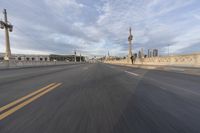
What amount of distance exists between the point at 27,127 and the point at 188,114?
3.44m

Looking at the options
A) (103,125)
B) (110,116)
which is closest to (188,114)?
(110,116)

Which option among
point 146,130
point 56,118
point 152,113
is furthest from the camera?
point 152,113

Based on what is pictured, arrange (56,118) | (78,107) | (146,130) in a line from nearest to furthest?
(146,130)
(56,118)
(78,107)

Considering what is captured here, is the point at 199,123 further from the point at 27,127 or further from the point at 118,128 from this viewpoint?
the point at 27,127

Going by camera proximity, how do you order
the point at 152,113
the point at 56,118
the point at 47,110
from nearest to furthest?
the point at 56,118 → the point at 152,113 → the point at 47,110

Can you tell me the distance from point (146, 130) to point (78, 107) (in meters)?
1.92

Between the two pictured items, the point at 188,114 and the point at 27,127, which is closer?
the point at 27,127

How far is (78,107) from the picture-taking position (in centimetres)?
382

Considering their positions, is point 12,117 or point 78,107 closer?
point 12,117

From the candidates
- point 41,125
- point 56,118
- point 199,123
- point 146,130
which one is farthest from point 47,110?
point 199,123

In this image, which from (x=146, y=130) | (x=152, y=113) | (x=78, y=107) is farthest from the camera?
(x=78, y=107)

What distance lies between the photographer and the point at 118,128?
2.59m

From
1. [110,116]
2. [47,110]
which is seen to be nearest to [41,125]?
[47,110]

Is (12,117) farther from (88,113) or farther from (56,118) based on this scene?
(88,113)
